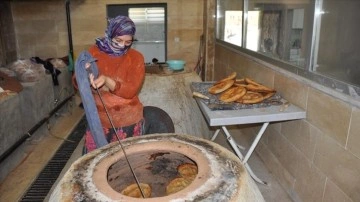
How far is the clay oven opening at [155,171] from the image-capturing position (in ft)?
5.33

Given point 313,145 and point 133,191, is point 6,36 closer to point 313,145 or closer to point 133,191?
point 133,191

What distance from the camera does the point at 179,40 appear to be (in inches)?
263

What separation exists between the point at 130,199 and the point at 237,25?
397 cm

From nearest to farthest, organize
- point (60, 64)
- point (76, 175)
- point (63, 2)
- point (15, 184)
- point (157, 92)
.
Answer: point (76, 175)
point (15, 184)
point (157, 92)
point (60, 64)
point (63, 2)

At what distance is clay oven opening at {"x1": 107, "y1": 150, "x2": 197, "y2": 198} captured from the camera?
1624 mm

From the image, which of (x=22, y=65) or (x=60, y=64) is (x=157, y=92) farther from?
(x=60, y=64)

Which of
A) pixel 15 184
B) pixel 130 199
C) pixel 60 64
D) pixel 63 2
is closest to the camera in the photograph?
pixel 130 199

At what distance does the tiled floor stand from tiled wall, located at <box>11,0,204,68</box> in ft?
8.25

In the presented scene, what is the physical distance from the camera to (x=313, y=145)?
7.74ft

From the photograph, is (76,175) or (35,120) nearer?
(76,175)

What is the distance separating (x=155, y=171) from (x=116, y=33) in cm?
104

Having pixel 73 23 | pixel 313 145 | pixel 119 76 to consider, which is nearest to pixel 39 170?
pixel 119 76

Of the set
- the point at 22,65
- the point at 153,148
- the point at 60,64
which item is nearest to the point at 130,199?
the point at 153,148

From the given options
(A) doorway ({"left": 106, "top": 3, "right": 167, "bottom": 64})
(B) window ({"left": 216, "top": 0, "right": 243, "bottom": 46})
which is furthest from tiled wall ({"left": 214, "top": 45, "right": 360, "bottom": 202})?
(A) doorway ({"left": 106, "top": 3, "right": 167, "bottom": 64})
